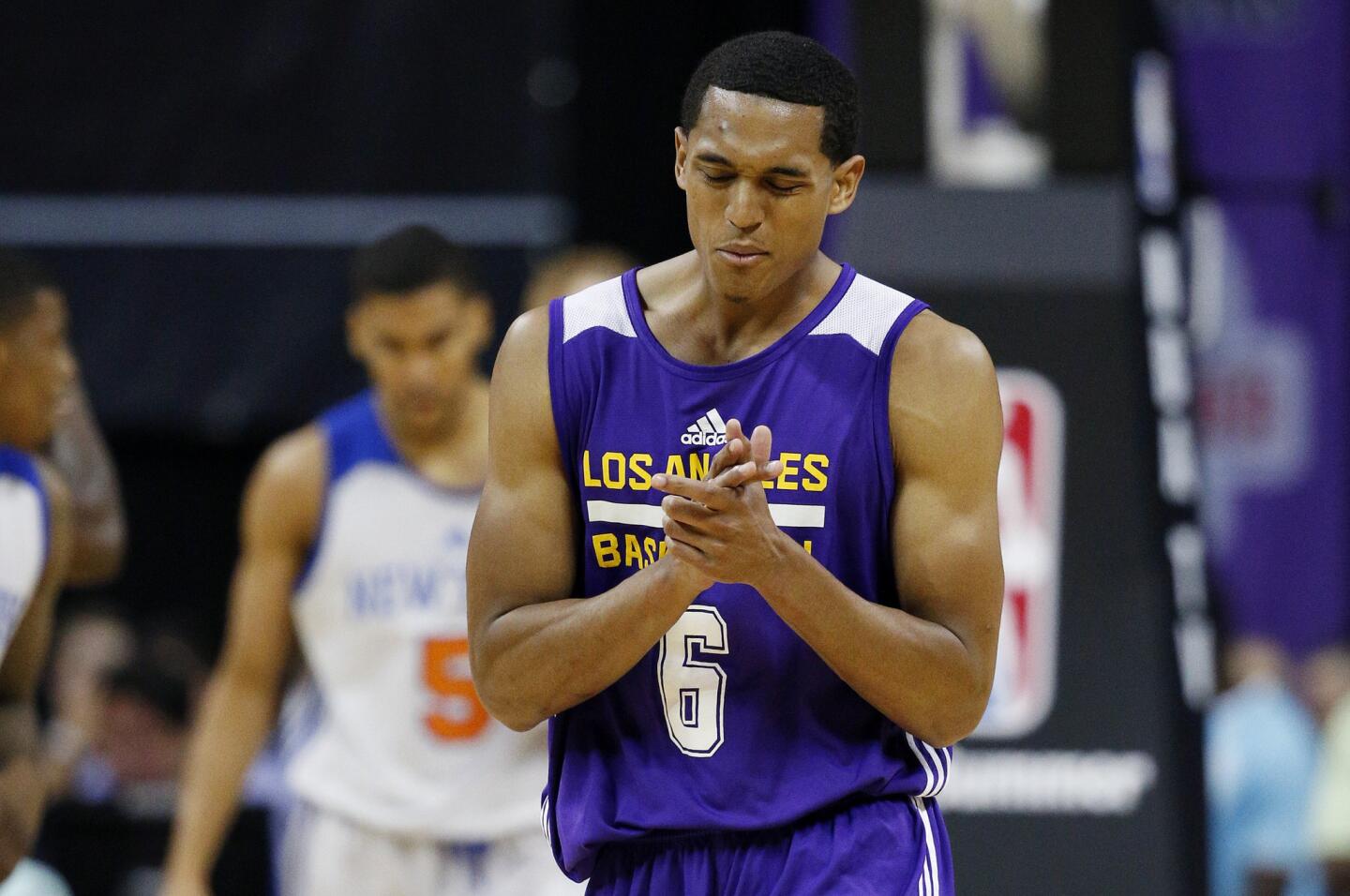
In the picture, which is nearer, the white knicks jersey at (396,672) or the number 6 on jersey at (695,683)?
the number 6 on jersey at (695,683)

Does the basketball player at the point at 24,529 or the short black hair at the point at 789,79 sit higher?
the short black hair at the point at 789,79

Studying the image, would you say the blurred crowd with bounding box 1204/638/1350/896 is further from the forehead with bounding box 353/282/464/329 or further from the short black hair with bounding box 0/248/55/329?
the short black hair with bounding box 0/248/55/329

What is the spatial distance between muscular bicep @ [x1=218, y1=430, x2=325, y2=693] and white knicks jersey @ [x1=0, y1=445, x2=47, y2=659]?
3.02 feet

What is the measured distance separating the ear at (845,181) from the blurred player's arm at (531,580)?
0.52 meters

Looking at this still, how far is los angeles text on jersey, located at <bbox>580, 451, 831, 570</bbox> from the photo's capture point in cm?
316

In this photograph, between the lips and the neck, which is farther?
the neck

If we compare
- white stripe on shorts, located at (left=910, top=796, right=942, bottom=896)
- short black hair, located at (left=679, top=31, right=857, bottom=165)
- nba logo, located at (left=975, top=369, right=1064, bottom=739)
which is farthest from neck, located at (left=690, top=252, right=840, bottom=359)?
nba logo, located at (left=975, top=369, right=1064, bottom=739)

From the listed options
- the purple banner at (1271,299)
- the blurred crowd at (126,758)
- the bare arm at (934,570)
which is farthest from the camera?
the purple banner at (1271,299)

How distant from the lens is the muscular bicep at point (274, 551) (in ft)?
18.1

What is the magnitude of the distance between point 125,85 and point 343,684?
597 cm

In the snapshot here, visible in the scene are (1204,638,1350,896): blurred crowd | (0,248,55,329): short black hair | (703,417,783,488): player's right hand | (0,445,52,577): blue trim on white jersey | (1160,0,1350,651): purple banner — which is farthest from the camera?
(1160,0,1350,651): purple banner

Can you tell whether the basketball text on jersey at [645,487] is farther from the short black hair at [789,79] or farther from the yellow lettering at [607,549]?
the short black hair at [789,79]

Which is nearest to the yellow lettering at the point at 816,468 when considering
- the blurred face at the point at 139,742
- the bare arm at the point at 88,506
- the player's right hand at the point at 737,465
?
the player's right hand at the point at 737,465

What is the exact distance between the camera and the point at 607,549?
325cm
